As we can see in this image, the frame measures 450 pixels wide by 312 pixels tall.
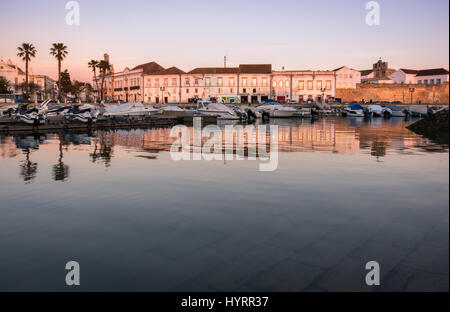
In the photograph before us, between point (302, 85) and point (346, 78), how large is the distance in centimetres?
1330

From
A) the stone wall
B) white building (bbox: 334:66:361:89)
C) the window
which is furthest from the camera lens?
the stone wall

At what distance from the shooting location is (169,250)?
16.5 feet

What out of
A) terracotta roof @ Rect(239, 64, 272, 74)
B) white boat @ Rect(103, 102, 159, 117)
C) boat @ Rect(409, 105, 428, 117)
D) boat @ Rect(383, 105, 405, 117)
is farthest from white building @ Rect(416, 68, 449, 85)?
white boat @ Rect(103, 102, 159, 117)

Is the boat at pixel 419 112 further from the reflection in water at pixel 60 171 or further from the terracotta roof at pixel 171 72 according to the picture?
the reflection in water at pixel 60 171

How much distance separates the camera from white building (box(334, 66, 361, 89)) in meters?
97.6

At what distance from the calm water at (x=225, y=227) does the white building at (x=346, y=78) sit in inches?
3615

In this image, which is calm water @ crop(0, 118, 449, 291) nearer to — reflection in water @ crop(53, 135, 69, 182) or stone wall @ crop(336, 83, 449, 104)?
reflection in water @ crop(53, 135, 69, 182)

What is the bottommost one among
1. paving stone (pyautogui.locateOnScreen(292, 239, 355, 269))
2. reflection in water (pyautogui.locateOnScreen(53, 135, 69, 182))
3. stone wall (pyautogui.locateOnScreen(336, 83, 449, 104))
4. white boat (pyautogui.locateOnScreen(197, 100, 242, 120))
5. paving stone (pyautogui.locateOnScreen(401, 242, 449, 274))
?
paving stone (pyautogui.locateOnScreen(292, 239, 355, 269))

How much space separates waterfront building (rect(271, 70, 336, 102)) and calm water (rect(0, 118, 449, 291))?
84.1m

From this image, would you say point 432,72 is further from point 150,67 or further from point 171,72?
point 150,67

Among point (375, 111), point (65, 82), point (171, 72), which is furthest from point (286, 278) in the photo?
point (65, 82)

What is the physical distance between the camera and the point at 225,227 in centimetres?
591

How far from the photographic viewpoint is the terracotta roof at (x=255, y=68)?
9181 cm

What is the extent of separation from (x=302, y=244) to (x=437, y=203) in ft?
11.3
